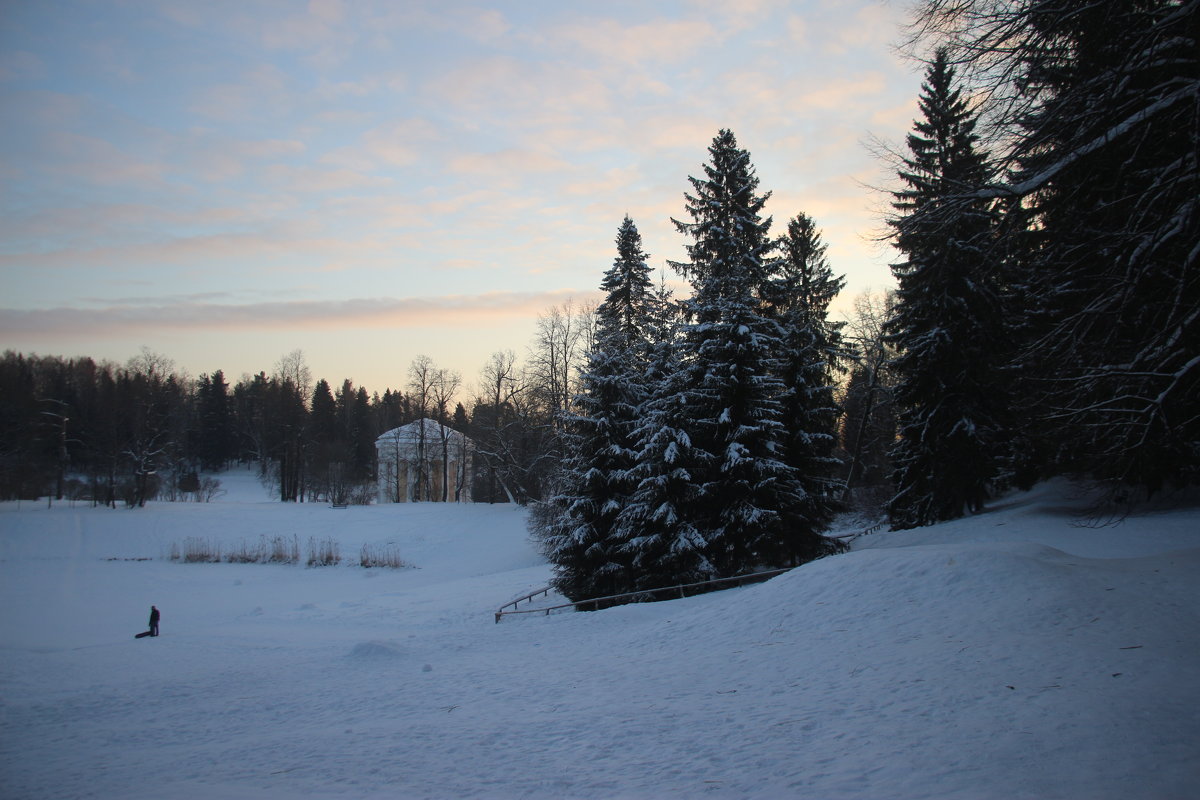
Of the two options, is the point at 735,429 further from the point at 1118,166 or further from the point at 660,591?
the point at 1118,166

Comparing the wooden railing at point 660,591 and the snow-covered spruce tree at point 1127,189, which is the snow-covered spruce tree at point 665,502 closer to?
the wooden railing at point 660,591

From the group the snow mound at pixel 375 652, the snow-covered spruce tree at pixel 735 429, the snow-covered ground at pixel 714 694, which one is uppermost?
the snow-covered spruce tree at pixel 735 429

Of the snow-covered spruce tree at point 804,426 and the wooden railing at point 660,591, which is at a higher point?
the snow-covered spruce tree at point 804,426

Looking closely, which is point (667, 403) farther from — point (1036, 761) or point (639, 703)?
point (1036, 761)

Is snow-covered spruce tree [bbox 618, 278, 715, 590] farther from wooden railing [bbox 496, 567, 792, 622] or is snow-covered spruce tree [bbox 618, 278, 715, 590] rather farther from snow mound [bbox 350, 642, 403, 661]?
snow mound [bbox 350, 642, 403, 661]

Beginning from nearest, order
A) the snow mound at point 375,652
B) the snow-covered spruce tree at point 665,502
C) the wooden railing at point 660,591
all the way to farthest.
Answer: the snow mound at point 375,652
the wooden railing at point 660,591
the snow-covered spruce tree at point 665,502

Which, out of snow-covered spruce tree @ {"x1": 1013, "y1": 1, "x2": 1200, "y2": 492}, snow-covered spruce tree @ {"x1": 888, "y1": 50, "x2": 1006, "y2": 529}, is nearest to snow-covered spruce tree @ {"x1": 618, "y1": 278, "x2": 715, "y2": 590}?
snow-covered spruce tree @ {"x1": 888, "y1": 50, "x2": 1006, "y2": 529}

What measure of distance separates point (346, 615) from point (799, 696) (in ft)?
64.8

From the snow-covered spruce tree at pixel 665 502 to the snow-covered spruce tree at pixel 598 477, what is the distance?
1.96ft

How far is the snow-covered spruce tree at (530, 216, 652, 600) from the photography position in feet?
68.0

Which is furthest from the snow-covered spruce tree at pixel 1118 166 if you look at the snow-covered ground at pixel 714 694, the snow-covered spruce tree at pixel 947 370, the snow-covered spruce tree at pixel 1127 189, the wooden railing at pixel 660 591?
the snow-covered spruce tree at pixel 947 370

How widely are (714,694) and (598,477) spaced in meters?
11.7

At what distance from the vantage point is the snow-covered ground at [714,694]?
6414 mm

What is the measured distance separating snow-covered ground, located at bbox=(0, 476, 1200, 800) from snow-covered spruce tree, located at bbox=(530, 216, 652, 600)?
1.97 metres
